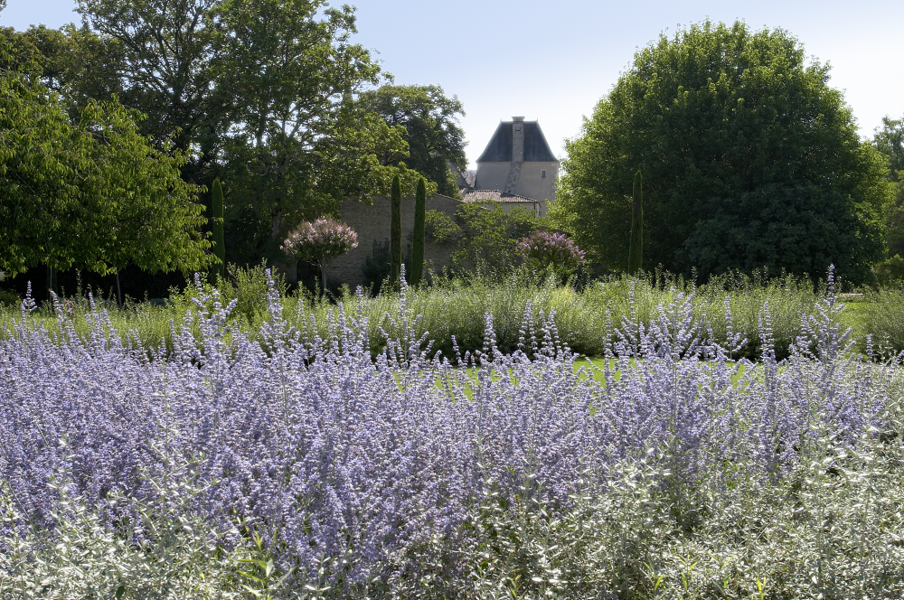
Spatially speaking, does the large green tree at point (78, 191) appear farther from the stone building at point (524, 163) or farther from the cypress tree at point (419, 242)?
the stone building at point (524, 163)

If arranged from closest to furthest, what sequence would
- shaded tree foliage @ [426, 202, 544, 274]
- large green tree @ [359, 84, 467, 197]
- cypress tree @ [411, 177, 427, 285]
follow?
cypress tree @ [411, 177, 427, 285], shaded tree foliage @ [426, 202, 544, 274], large green tree @ [359, 84, 467, 197]

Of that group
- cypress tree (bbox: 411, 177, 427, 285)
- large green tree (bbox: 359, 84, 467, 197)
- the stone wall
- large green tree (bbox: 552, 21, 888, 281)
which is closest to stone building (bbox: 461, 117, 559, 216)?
large green tree (bbox: 359, 84, 467, 197)

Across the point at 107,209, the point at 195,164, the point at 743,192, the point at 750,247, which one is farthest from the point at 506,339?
the point at 195,164

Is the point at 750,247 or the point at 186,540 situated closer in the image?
the point at 186,540

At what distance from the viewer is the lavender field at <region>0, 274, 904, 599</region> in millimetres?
2203

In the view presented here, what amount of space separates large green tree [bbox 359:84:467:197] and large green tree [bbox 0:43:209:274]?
847 inches

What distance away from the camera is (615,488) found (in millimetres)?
2439

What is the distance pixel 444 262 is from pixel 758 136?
11392 millimetres

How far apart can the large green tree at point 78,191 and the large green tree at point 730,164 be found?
14.9 m

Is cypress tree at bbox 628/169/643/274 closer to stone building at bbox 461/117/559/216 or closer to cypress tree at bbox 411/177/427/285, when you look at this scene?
cypress tree at bbox 411/177/427/285

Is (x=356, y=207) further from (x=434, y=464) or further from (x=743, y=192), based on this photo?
(x=434, y=464)

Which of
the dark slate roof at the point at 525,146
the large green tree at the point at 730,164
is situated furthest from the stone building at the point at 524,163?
the large green tree at the point at 730,164

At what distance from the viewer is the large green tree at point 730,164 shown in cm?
1984

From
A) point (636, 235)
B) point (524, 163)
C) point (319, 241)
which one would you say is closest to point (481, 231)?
point (636, 235)
